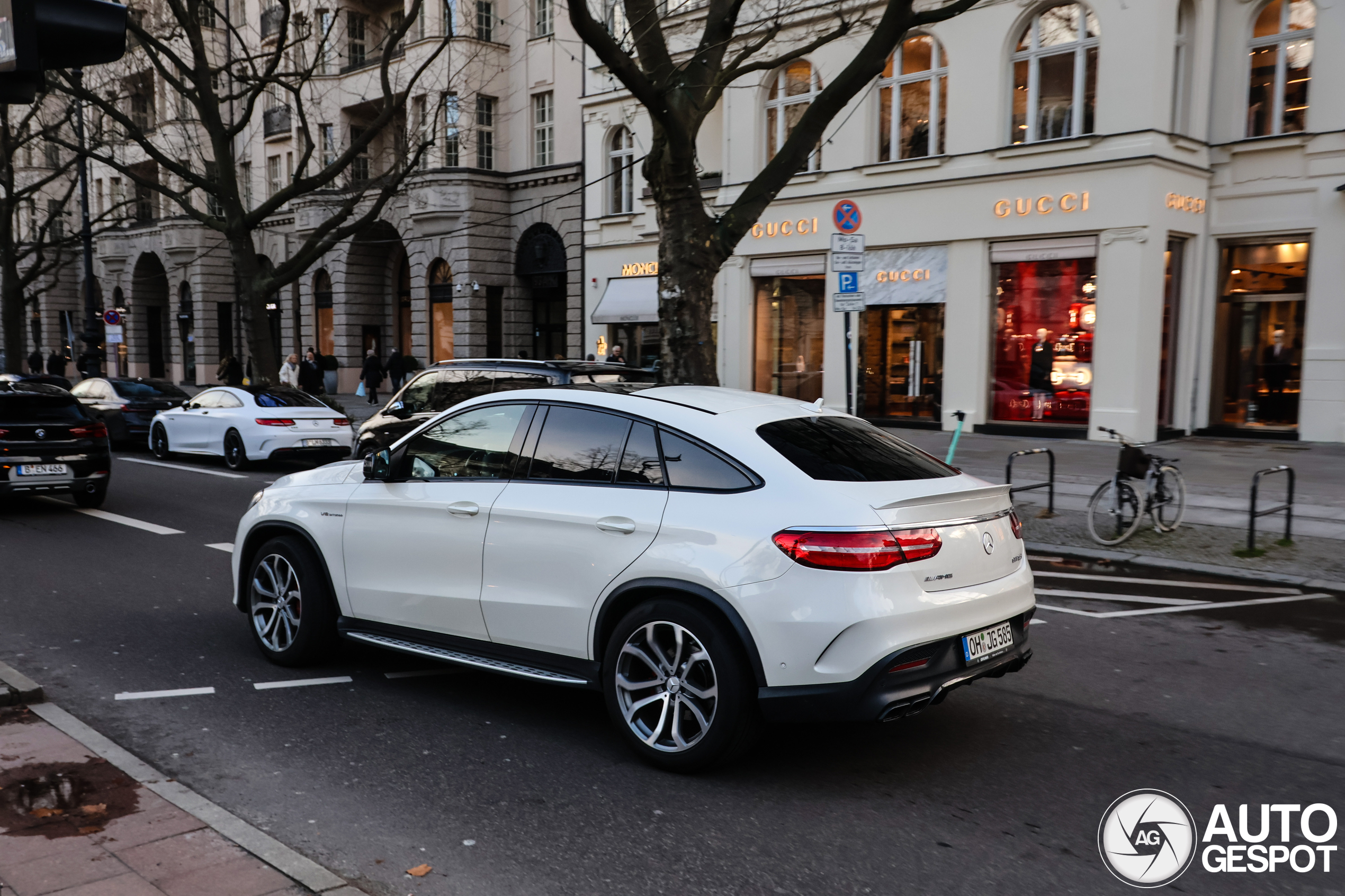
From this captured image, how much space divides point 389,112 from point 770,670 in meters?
20.6

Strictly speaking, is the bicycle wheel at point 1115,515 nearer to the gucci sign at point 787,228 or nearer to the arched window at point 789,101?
the gucci sign at point 787,228

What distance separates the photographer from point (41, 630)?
689 centimetres

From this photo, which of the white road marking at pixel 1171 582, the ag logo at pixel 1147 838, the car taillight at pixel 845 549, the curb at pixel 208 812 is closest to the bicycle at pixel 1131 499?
the white road marking at pixel 1171 582

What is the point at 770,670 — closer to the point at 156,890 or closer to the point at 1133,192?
the point at 156,890

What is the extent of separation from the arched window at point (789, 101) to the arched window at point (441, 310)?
12510mm

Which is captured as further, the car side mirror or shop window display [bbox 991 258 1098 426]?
shop window display [bbox 991 258 1098 426]

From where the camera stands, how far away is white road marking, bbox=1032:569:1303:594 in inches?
344

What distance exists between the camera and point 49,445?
1161 centimetres

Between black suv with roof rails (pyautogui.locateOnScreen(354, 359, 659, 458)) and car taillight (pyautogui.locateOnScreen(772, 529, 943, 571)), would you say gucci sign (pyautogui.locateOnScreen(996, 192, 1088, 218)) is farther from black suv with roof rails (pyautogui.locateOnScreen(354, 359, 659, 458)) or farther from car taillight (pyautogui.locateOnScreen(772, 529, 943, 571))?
car taillight (pyautogui.locateOnScreen(772, 529, 943, 571))

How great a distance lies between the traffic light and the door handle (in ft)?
8.23

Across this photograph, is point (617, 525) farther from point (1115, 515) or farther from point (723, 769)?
point (1115, 515)

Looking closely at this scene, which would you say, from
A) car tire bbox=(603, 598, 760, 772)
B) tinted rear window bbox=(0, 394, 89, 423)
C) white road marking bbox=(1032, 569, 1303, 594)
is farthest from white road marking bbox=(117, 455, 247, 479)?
car tire bbox=(603, 598, 760, 772)

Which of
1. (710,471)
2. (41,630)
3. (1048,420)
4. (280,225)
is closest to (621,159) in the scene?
(1048,420)

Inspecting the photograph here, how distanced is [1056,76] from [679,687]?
18.4 m
